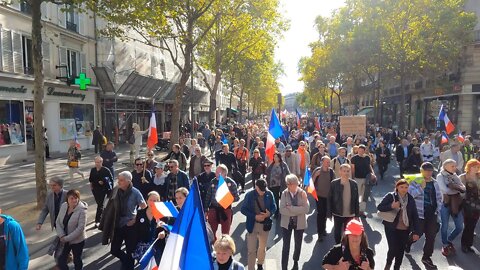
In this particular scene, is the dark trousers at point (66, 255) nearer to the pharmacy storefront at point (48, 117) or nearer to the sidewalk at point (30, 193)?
the sidewalk at point (30, 193)

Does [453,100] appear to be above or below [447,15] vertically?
below

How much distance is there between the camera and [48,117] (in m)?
21.4

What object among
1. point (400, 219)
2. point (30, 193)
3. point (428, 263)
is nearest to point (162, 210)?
point (400, 219)

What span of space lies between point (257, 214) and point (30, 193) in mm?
8645

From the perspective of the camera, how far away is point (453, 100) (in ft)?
107

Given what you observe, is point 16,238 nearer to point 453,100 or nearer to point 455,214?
point 455,214

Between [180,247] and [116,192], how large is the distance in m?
2.87

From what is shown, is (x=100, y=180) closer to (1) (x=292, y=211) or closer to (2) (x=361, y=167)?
(1) (x=292, y=211)

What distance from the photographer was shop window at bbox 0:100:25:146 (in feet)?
58.4

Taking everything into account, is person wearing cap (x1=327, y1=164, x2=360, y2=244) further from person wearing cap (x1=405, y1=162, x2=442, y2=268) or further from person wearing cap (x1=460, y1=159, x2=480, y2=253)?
person wearing cap (x1=460, y1=159, x2=480, y2=253)

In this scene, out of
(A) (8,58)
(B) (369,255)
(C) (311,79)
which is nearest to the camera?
(B) (369,255)

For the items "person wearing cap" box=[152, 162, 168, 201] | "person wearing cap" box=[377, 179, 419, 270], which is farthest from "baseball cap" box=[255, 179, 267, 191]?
"person wearing cap" box=[152, 162, 168, 201]

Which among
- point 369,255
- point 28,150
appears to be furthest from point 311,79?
point 369,255

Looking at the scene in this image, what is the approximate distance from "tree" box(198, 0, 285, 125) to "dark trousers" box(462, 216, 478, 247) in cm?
1453
